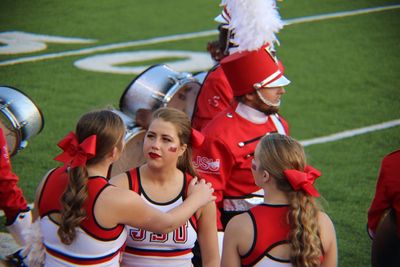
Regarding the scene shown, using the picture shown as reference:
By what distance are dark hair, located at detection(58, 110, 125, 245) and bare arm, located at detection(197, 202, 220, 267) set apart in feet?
1.84

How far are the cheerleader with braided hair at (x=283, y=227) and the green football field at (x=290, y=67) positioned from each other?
2.26 metres

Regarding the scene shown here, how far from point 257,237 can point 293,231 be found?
152 mm

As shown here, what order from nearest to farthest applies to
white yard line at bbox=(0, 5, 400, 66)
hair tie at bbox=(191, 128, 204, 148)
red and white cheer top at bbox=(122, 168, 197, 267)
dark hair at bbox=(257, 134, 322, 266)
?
dark hair at bbox=(257, 134, 322, 266) < red and white cheer top at bbox=(122, 168, 197, 267) < hair tie at bbox=(191, 128, 204, 148) < white yard line at bbox=(0, 5, 400, 66)

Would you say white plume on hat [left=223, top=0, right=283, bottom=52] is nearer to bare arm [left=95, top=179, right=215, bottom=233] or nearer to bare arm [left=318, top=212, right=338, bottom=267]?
bare arm [left=95, top=179, right=215, bottom=233]

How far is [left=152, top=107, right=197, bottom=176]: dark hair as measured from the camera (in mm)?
3768

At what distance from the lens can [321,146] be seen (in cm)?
796

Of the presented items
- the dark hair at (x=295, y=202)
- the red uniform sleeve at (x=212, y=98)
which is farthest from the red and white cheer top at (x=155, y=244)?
the red uniform sleeve at (x=212, y=98)

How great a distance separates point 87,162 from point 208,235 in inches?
28.3

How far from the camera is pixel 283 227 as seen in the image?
326cm

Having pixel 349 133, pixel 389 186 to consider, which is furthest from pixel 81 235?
pixel 349 133

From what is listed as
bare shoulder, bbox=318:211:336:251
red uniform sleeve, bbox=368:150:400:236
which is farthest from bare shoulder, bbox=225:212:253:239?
red uniform sleeve, bbox=368:150:400:236

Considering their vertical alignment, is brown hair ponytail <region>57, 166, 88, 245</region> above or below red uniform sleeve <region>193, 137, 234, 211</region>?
above

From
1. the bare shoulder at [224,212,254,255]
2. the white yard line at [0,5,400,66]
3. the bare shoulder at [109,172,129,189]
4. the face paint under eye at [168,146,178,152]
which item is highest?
the face paint under eye at [168,146,178,152]

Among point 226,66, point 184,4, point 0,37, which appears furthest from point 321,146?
point 184,4
